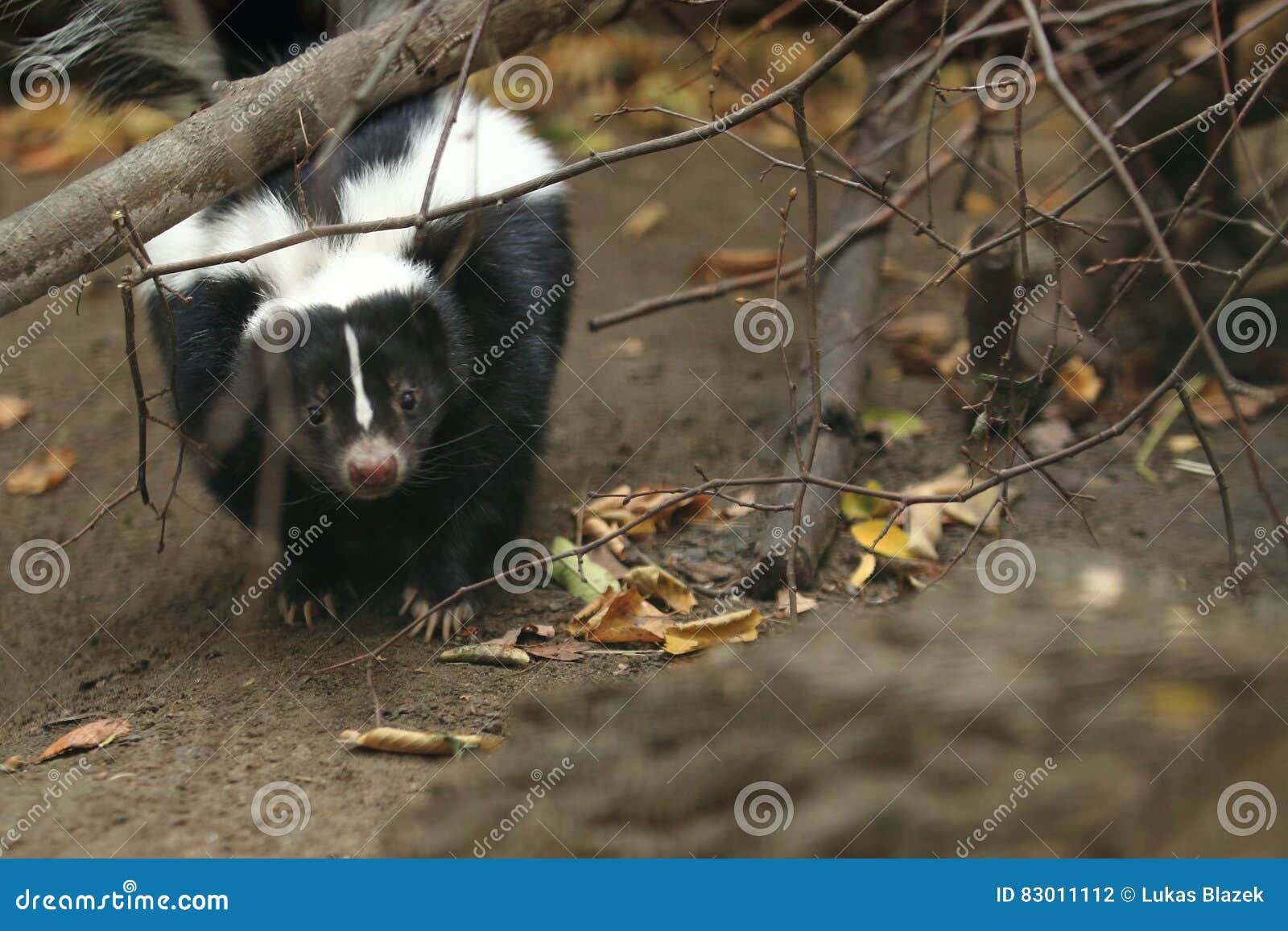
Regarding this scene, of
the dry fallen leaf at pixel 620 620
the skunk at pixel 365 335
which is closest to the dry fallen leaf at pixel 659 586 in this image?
the dry fallen leaf at pixel 620 620

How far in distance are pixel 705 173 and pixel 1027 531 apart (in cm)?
335

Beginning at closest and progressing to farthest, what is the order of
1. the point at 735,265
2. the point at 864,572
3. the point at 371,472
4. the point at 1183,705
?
the point at 1183,705, the point at 371,472, the point at 864,572, the point at 735,265

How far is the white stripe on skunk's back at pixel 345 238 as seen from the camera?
357 centimetres

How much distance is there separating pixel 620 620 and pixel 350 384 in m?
0.98

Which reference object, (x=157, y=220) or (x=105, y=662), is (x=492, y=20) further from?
(x=105, y=662)

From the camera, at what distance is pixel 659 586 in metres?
3.72

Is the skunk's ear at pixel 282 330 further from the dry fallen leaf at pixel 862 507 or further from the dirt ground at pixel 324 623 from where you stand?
the dry fallen leaf at pixel 862 507

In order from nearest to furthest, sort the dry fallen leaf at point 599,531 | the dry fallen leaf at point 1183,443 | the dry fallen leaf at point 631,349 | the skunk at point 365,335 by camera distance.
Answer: the skunk at point 365,335
the dry fallen leaf at point 599,531
the dry fallen leaf at point 1183,443
the dry fallen leaf at point 631,349

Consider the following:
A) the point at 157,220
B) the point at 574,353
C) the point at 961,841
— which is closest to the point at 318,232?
the point at 157,220

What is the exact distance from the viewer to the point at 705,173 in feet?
21.6

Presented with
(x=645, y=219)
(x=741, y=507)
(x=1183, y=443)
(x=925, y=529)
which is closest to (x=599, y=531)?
(x=741, y=507)

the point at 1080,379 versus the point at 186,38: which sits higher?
the point at 186,38

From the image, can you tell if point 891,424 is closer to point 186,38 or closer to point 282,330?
point 282,330

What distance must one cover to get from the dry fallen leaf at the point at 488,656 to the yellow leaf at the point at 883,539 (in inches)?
46.1
